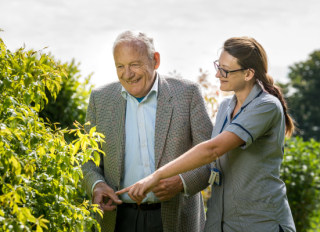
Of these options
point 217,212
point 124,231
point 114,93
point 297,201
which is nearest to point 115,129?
point 114,93

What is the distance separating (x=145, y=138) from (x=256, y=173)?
868 millimetres

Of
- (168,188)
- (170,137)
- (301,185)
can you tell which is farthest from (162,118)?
(301,185)

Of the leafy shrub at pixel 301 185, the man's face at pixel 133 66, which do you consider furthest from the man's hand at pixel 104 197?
the leafy shrub at pixel 301 185

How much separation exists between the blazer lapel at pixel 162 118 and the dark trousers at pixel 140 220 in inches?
13.4

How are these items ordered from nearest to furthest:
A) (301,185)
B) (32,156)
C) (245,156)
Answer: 1. (32,156)
2. (245,156)
3. (301,185)

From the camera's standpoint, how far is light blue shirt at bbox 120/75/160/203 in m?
3.25

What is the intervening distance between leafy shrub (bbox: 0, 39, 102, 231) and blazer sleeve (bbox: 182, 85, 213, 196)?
788mm

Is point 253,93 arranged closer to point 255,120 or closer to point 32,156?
point 255,120

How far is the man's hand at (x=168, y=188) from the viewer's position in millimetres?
3033

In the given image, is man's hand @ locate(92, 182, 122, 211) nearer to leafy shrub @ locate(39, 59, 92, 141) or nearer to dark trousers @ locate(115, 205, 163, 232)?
dark trousers @ locate(115, 205, 163, 232)

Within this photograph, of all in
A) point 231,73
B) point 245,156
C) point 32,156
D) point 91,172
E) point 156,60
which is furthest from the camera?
point 156,60

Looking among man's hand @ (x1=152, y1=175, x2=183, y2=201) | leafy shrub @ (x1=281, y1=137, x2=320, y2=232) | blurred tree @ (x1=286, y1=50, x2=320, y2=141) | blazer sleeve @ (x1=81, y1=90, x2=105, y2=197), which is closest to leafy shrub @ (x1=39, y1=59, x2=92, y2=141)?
blazer sleeve @ (x1=81, y1=90, x2=105, y2=197)

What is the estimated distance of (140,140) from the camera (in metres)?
3.28

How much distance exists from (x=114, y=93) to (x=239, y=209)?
4.22 ft
